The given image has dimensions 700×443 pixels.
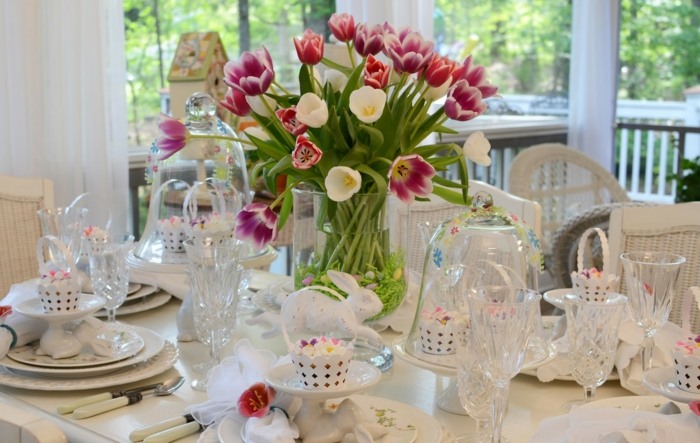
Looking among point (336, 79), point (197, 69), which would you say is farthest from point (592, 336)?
point (197, 69)

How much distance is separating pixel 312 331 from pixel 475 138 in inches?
14.8

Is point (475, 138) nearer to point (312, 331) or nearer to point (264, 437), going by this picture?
point (312, 331)

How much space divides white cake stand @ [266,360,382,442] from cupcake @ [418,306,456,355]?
19cm

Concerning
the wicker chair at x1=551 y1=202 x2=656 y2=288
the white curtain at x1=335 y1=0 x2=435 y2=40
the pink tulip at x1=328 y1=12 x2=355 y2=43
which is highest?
the white curtain at x1=335 y1=0 x2=435 y2=40

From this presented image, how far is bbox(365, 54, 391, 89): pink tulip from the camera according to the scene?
1392 millimetres

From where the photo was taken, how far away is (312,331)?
1388 millimetres

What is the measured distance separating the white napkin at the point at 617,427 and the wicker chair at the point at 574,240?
5.01 ft

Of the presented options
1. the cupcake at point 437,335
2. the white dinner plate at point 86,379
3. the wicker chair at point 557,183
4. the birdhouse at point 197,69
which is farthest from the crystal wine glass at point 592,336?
the wicker chair at point 557,183

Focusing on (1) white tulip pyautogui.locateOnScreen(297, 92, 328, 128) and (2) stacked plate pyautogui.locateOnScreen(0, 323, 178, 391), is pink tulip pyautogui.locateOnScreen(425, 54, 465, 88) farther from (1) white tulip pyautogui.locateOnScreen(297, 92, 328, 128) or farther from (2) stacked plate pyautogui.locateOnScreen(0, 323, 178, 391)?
(2) stacked plate pyautogui.locateOnScreen(0, 323, 178, 391)

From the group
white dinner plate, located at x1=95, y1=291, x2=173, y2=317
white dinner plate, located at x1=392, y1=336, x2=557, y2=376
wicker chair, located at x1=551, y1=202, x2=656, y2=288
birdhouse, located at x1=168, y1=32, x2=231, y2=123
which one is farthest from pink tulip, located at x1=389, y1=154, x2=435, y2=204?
birdhouse, located at x1=168, y1=32, x2=231, y2=123

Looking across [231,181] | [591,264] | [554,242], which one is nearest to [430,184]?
[231,181]

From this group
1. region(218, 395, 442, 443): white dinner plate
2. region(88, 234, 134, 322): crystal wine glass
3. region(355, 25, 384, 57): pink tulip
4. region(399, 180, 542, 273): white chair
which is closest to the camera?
region(218, 395, 442, 443): white dinner plate

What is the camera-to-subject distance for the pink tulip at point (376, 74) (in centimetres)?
139

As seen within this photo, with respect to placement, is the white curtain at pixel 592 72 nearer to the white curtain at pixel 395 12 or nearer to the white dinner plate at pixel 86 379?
the white curtain at pixel 395 12
